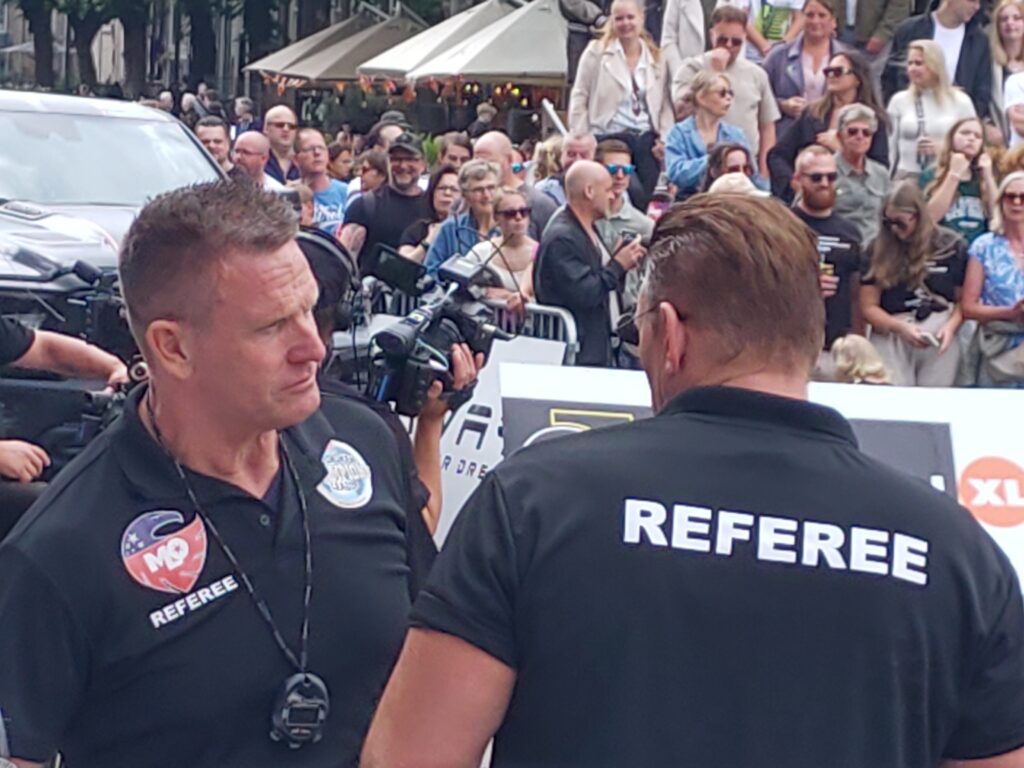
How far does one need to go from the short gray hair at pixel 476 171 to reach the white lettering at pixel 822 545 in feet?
24.9

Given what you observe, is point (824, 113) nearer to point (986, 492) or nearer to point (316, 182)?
point (316, 182)

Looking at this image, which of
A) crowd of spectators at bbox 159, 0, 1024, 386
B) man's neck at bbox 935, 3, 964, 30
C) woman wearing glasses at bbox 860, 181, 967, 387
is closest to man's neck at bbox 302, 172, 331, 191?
crowd of spectators at bbox 159, 0, 1024, 386

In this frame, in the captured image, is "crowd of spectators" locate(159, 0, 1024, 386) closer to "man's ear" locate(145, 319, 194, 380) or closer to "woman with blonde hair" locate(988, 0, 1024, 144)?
"woman with blonde hair" locate(988, 0, 1024, 144)

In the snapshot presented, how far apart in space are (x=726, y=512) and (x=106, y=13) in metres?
48.7

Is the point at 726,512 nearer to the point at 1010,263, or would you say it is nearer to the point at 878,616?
the point at 878,616

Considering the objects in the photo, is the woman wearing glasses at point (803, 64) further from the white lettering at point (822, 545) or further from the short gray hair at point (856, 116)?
the white lettering at point (822, 545)

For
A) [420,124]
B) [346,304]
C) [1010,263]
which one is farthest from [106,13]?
[346,304]

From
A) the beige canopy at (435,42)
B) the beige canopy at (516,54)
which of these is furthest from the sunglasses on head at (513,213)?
the beige canopy at (435,42)

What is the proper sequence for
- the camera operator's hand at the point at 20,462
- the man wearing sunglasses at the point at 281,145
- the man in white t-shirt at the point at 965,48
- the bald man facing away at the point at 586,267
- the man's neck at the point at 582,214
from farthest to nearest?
the man wearing sunglasses at the point at 281,145, the man in white t-shirt at the point at 965,48, the man's neck at the point at 582,214, the bald man facing away at the point at 586,267, the camera operator's hand at the point at 20,462

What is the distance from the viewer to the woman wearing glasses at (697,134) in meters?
10.0

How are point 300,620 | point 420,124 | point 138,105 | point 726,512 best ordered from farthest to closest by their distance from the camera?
point 420,124 → point 138,105 → point 300,620 → point 726,512

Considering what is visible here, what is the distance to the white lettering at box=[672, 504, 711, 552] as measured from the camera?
7.01 ft

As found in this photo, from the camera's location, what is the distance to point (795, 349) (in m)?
2.26

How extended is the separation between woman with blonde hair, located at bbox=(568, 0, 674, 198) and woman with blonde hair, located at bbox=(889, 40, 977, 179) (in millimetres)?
1681
